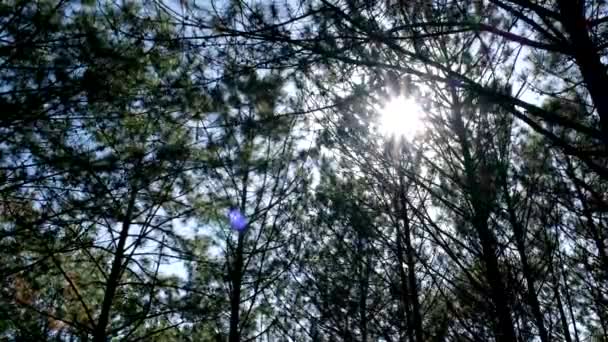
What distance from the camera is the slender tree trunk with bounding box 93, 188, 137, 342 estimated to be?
238 inches

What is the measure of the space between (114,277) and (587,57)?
6.41 m

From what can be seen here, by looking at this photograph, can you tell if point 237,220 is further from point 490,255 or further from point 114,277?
point 490,255

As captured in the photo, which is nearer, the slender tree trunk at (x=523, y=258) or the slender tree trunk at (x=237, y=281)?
the slender tree trunk at (x=523, y=258)

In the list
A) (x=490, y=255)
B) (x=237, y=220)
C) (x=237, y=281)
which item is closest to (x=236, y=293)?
(x=237, y=281)

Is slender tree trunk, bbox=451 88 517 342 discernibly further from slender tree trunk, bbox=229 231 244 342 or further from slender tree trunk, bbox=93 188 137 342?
slender tree trunk, bbox=93 188 137 342

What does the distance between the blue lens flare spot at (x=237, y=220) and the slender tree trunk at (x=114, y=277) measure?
5.12 feet

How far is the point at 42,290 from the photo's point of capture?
6.79 metres

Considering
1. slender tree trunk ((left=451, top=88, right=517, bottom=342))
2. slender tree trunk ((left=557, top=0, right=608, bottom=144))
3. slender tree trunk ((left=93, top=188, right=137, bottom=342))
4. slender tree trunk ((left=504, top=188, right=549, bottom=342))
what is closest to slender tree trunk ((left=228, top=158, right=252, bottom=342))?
slender tree trunk ((left=93, top=188, right=137, bottom=342))

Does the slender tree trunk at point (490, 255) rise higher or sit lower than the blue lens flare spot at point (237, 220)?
lower

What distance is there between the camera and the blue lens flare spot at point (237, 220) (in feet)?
23.7

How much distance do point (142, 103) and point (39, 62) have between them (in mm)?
1135

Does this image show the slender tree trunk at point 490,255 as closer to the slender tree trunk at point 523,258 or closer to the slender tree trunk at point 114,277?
the slender tree trunk at point 523,258

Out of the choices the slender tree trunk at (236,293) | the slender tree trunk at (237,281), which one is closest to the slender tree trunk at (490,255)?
the slender tree trunk at (237,281)

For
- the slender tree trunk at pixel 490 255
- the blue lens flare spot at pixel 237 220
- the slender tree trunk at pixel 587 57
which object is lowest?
the slender tree trunk at pixel 490 255
